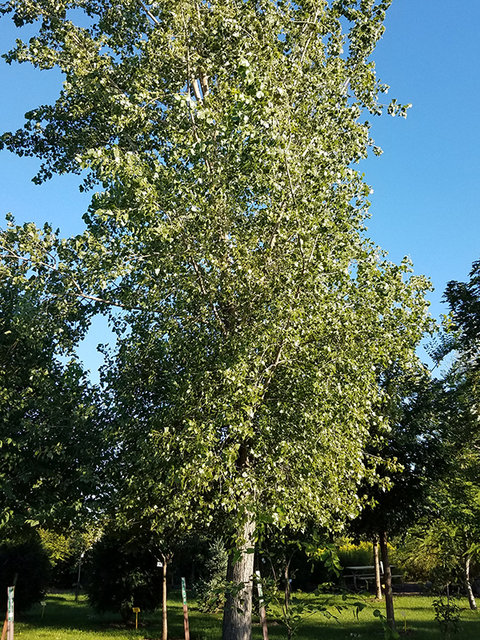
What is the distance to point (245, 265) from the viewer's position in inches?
397

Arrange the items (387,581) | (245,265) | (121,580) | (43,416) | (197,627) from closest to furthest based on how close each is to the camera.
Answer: (245,265) → (43,416) → (387,581) → (197,627) → (121,580)

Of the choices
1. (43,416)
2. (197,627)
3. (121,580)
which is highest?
(43,416)

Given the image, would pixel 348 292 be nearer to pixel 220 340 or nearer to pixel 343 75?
pixel 220 340

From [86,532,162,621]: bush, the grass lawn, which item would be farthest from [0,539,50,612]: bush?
[86,532,162,621]: bush

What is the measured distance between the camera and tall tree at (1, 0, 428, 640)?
939 centimetres

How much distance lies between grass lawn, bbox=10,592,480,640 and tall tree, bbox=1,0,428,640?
23.7 feet

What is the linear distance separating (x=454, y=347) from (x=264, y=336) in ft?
31.9

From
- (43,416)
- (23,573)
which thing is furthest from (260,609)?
(23,573)

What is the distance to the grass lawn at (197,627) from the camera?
16950mm

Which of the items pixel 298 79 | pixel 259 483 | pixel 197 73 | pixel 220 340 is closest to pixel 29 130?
pixel 197 73

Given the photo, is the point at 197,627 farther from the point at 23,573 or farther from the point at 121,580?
the point at 23,573

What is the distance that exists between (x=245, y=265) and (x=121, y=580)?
52.2ft

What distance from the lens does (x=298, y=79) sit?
35.4 feet

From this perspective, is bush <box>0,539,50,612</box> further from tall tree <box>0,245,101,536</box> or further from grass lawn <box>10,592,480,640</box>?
tall tree <box>0,245,101,536</box>
